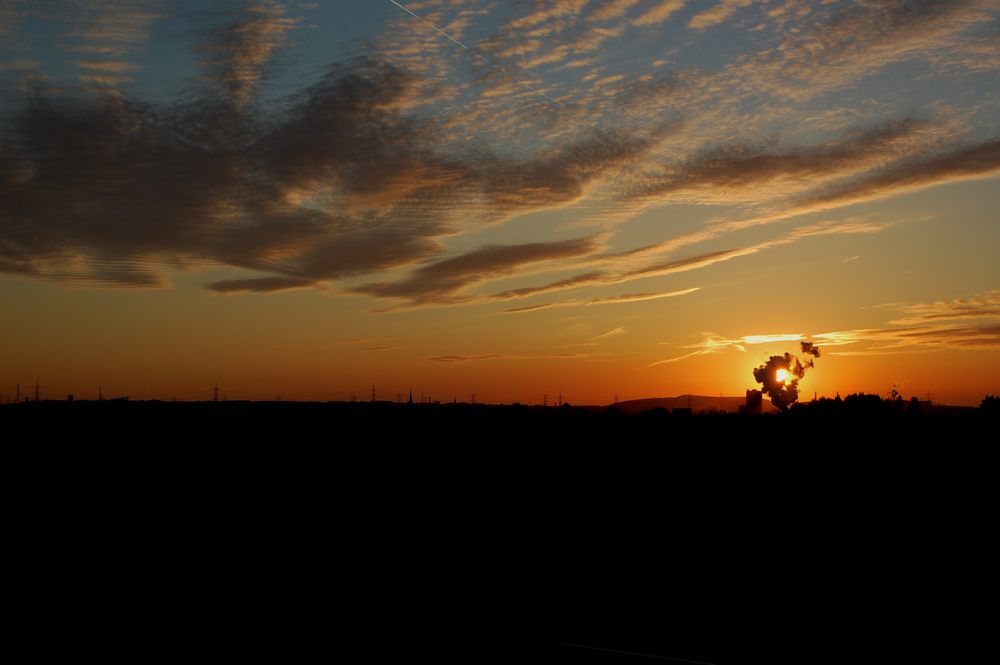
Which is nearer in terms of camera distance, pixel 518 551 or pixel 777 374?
pixel 518 551

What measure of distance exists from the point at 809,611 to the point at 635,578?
3.70m

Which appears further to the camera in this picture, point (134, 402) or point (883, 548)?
point (134, 402)

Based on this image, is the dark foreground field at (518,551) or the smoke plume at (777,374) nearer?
the dark foreground field at (518,551)

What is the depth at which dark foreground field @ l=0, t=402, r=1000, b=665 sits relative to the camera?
40.9 feet

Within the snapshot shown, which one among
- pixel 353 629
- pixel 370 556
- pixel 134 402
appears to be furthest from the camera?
pixel 134 402

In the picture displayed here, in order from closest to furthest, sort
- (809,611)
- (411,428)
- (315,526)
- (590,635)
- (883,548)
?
(590,635)
(809,611)
(883,548)
(315,526)
(411,428)

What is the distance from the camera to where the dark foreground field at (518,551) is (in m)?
12.5

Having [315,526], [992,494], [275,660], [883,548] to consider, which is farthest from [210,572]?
[992,494]

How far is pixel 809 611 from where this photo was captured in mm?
15695

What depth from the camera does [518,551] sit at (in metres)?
20.5

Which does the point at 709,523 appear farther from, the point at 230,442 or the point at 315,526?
the point at 230,442

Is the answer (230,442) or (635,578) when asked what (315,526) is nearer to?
(635,578)

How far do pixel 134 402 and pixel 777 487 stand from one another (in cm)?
10729

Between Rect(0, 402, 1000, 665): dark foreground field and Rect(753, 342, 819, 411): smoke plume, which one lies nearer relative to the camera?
Rect(0, 402, 1000, 665): dark foreground field
